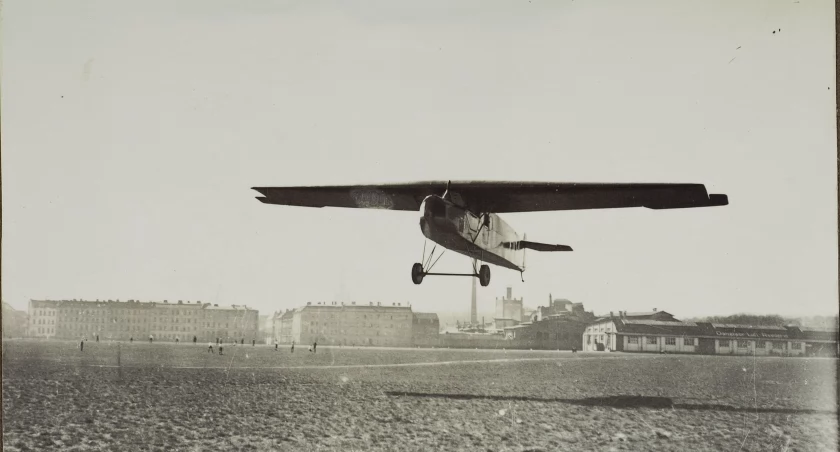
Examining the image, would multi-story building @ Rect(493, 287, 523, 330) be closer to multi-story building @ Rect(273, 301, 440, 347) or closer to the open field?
multi-story building @ Rect(273, 301, 440, 347)

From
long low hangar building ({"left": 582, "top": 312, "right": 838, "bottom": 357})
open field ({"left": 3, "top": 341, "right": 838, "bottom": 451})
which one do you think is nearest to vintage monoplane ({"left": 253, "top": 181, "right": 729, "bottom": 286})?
open field ({"left": 3, "top": 341, "right": 838, "bottom": 451})

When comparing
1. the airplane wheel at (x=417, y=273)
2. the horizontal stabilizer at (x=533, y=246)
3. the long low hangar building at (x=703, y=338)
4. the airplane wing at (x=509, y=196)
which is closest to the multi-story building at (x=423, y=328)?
the long low hangar building at (x=703, y=338)

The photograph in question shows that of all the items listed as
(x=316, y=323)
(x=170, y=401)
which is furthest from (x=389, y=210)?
(x=316, y=323)

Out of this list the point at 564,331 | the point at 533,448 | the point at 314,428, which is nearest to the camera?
the point at 533,448

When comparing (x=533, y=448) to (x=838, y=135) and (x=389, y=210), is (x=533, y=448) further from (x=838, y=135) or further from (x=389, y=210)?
(x=838, y=135)

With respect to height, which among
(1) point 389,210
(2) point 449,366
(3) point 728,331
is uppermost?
(1) point 389,210

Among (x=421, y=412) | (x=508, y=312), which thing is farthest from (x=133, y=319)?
(x=421, y=412)

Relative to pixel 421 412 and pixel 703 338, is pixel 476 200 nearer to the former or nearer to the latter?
pixel 421 412
